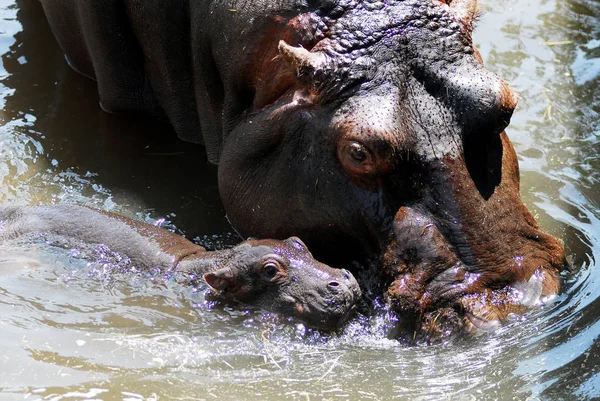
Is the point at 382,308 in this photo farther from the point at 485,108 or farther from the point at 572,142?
the point at 572,142

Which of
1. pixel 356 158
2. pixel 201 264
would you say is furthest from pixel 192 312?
pixel 356 158

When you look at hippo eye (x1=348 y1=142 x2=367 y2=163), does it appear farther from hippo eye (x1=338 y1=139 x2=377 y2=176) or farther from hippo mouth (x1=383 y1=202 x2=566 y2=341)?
hippo mouth (x1=383 y1=202 x2=566 y2=341)

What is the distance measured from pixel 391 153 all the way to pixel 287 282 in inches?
33.4

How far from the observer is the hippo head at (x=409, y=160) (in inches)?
166

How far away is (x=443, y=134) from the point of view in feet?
14.1

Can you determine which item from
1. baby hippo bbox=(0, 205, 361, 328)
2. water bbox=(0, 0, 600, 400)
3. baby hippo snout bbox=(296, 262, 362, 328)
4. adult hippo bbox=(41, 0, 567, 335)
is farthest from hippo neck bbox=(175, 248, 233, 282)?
baby hippo snout bbox=(296, 262, 362, 328)

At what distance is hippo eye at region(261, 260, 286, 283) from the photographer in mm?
4551

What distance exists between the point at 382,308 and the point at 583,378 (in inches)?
36.9

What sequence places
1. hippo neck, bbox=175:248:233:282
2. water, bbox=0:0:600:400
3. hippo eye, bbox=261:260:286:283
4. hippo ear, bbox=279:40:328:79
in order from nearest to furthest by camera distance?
water, bbox=0:0:600:400, hippo ear, bbox=279:40:328:79, hippo eye, bbox=261:260:286:283, hippo neck, bbox=175:248:233:282

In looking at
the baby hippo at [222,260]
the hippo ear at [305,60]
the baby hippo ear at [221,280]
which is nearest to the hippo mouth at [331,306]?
the baby hippo at [222,260]

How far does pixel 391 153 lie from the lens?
4.20 m

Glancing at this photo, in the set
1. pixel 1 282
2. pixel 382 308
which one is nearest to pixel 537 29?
pixel 382 308

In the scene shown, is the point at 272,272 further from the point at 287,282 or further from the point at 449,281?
the point at 449,281

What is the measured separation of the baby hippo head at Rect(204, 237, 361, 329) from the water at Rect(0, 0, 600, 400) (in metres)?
0.08
